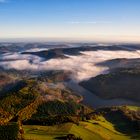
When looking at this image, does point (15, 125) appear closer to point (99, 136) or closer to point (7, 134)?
point (7, 134)

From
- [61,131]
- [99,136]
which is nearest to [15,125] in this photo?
[61,131]

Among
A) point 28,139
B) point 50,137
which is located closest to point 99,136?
point 50,137

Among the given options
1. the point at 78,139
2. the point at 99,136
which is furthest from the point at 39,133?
the point at 99,136

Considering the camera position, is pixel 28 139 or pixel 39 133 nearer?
pixel 28 139

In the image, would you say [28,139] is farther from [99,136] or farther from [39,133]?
[99,136]

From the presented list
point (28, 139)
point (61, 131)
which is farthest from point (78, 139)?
point (28, 139)

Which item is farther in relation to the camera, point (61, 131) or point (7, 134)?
point (61, 131)

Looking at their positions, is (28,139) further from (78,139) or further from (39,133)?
(78,139)
